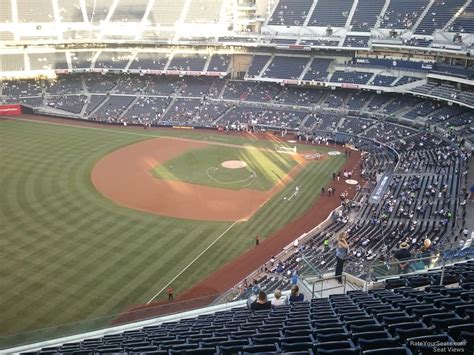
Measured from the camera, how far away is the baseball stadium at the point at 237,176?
42.5ft

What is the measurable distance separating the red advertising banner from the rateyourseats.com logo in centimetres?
7122

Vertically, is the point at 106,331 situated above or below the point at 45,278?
above

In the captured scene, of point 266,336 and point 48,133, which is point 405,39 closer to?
point 48,133

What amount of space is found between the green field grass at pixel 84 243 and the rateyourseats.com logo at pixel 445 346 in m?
18.3

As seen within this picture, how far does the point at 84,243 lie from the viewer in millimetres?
29250

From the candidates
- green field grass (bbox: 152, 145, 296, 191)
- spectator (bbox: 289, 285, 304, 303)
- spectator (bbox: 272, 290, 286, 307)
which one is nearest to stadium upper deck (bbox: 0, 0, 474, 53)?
green field grass (bbox: 152, 145, 296, 191)

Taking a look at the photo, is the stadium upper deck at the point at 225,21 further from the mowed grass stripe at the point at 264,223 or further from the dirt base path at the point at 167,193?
the mowed grass stripe at the point at 264,223

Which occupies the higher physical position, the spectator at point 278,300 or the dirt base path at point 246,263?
the spectator at point 278,300

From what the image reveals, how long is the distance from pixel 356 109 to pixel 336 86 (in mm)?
5075

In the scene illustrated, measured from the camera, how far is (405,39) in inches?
2333

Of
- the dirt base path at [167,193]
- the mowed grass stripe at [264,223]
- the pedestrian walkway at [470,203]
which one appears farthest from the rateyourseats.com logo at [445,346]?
the dirt base path at [167,193]

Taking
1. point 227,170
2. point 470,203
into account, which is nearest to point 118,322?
point 470,203

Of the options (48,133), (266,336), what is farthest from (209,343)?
(48,133)

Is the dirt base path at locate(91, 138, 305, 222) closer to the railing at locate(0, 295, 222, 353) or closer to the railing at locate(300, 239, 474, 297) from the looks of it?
the railing at locate(0, 295, 222, 353)
